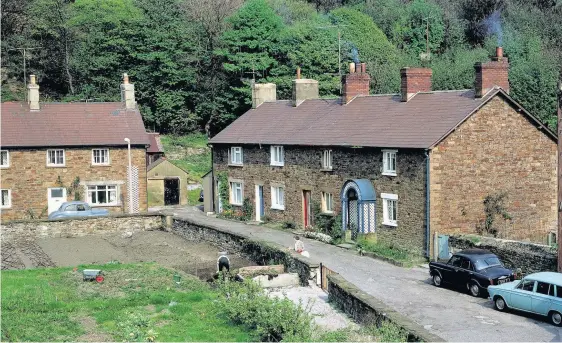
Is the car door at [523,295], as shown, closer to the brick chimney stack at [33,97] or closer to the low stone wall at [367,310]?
the low stone wall at [367,310]

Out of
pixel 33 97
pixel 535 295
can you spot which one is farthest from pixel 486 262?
pixel 33 97

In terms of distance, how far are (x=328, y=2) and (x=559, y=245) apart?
71.2 meters

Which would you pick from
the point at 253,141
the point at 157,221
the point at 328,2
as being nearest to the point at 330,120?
the point at 253,141

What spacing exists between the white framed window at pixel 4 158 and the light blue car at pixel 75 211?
4087 mm

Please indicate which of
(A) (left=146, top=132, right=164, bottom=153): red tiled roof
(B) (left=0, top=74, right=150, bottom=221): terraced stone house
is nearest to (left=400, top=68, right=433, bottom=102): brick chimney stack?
(B) (left=0, top=74, right=150, bottom=221): terraced stone house

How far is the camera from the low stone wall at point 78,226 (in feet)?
123

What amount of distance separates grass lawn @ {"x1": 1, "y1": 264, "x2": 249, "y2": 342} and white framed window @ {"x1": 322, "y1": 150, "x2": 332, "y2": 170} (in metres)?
11.4

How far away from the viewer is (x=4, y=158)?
1747 inches

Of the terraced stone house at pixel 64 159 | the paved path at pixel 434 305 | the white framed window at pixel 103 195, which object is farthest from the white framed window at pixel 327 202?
the white framed window at pixel 103 195

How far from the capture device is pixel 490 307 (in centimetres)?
2358

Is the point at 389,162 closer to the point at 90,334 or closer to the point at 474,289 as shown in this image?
the point at 474,289

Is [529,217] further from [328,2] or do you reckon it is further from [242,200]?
[328,2]

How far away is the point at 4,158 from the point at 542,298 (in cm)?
3279

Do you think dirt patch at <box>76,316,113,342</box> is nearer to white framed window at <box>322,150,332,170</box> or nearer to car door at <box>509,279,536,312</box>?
car door at <box>509,279,536,312</box>
